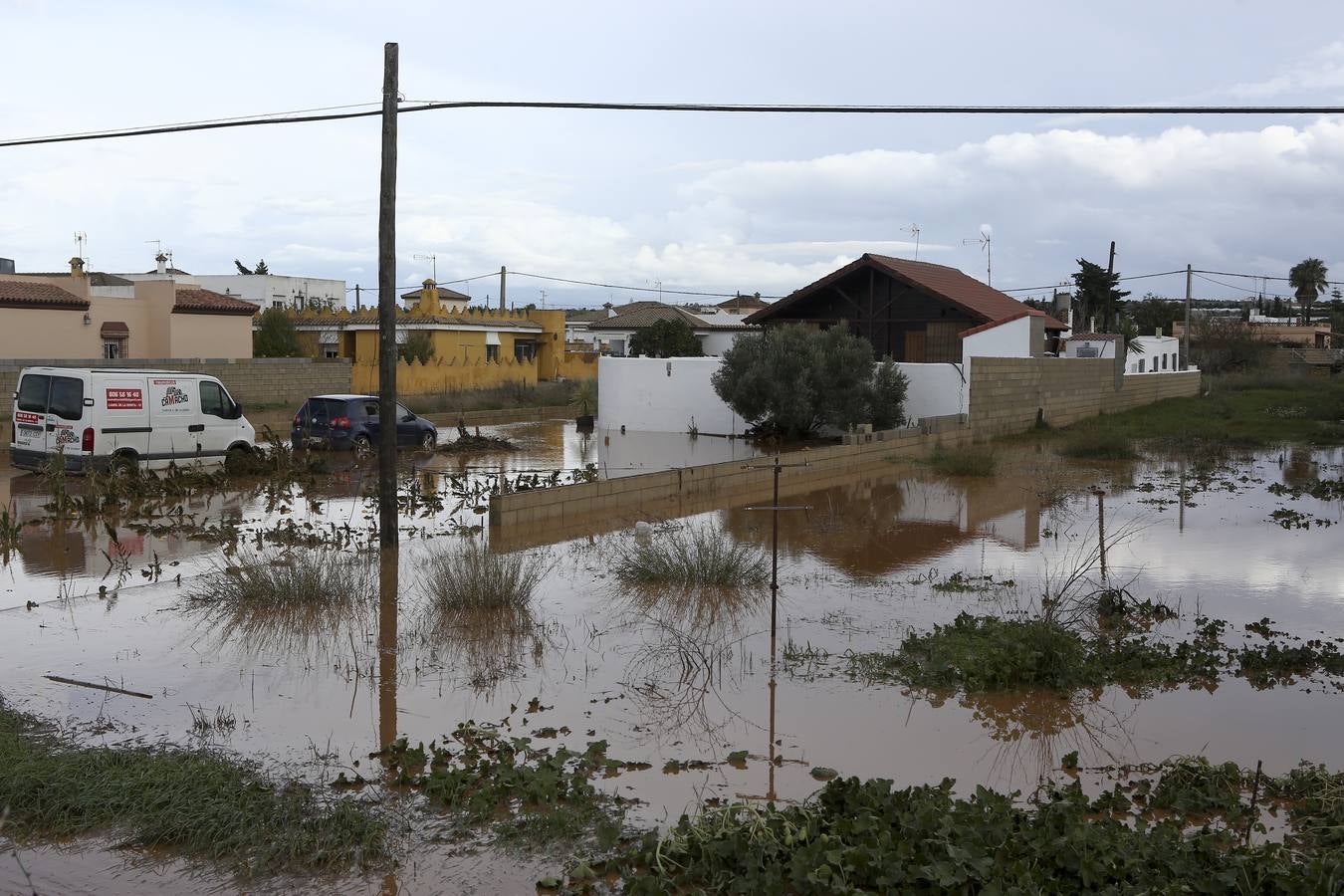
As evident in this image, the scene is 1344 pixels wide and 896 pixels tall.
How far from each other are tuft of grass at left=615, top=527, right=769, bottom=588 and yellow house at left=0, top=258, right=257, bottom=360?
3166cm

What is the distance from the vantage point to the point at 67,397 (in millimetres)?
18953

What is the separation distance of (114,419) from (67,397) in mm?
779

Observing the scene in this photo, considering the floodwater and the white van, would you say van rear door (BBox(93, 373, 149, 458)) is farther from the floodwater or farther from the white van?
the floodwater

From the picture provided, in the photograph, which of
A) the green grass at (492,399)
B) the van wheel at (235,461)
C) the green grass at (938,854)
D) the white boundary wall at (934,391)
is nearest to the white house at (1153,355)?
the white boundary wall at (934,391)

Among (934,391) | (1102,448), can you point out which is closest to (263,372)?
(934,391)

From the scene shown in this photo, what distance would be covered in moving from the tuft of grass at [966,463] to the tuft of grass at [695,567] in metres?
10.9

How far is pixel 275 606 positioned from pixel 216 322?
115 ft

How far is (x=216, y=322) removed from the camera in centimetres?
4344

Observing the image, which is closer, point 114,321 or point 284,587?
point 284,587

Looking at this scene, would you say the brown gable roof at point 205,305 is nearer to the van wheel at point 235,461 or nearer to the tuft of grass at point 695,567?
the van wheel at point 235,461

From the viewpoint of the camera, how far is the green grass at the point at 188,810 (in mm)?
5934

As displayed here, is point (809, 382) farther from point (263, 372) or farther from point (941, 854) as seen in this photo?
point (941, 854)

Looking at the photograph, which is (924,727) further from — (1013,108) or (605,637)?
(1013,108)

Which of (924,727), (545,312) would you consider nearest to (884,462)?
(924,727)
